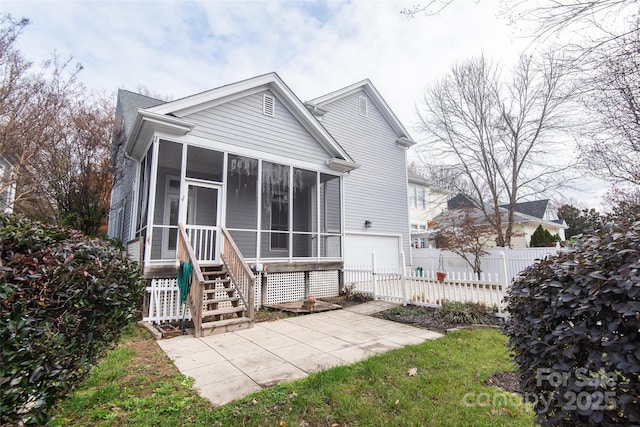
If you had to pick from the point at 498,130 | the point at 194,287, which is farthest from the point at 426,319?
the point at 498,130

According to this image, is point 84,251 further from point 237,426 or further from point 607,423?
point 607,423

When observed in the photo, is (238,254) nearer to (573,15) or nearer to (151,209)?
(151,209)

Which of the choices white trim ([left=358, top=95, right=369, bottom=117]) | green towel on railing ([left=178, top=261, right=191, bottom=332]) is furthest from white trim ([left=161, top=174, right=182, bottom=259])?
white trim ([left=358, top=95, right=369, bottom=117])

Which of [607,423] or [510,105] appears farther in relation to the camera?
[510,105]

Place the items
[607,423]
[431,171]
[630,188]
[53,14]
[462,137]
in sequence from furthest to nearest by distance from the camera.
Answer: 1. [431,171]
2. [462,137]
3. [630,188]
4. [53,14]
5. [607,423]

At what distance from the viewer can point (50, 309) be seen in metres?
2.06

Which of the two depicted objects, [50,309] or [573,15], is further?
[573,15]

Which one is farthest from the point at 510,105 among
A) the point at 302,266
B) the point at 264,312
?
the point at 264,312

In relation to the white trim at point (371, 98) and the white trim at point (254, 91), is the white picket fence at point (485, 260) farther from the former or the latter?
the white trim at point (254, 91)

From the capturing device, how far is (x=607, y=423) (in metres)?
1.46

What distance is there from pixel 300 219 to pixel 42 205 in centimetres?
990

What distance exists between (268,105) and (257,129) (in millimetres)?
953

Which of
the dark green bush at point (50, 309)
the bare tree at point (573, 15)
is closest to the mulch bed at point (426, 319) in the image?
the bare tree at point (573, 15)

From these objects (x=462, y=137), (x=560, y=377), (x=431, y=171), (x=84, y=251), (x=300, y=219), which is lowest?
(x=560, y=377)
